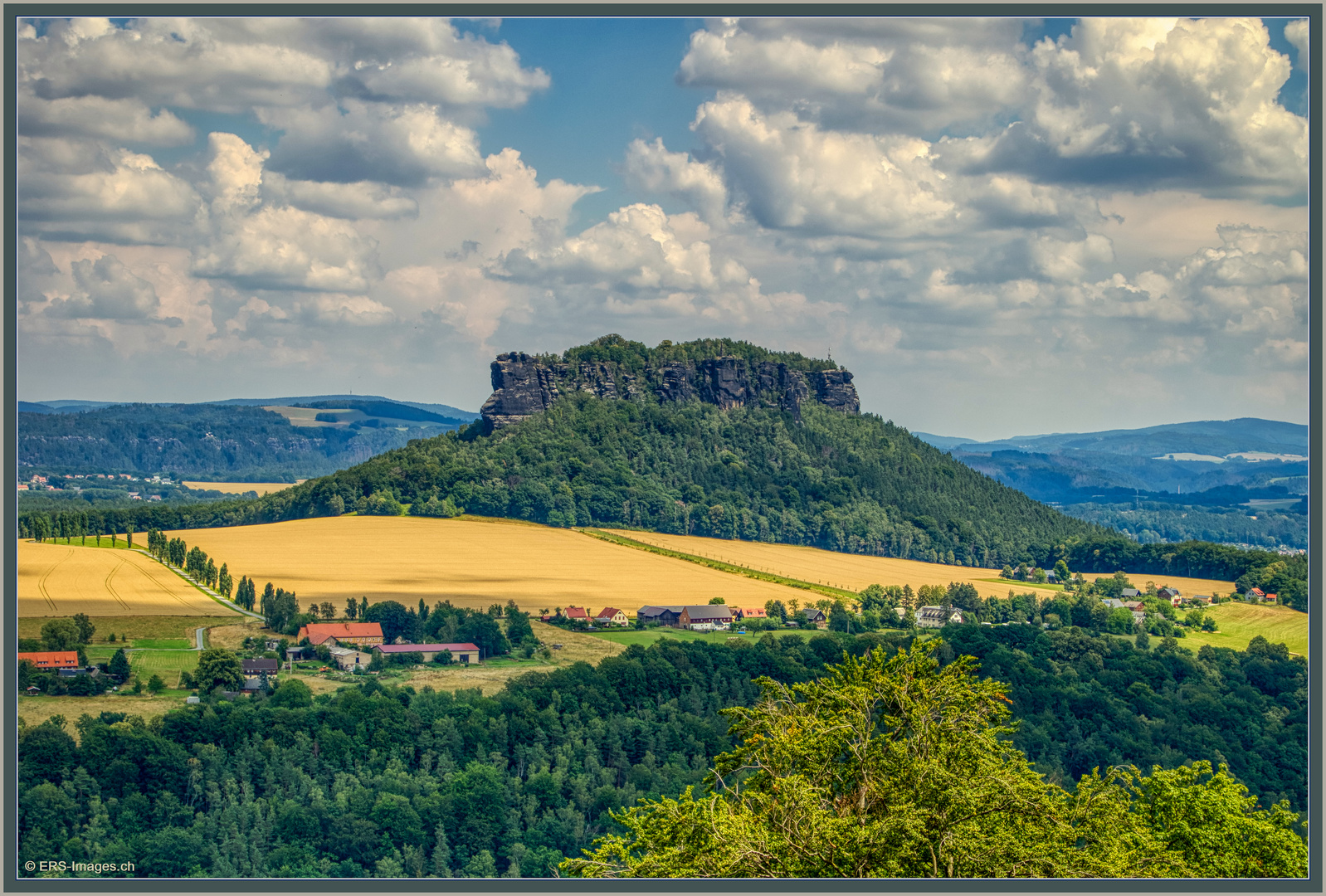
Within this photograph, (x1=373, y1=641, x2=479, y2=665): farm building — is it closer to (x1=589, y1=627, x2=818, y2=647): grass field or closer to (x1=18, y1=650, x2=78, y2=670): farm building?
(x1=589, y1=627, x2=818, y2=647): grass field

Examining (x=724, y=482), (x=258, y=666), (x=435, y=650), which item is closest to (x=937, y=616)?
(x=435, y=650)

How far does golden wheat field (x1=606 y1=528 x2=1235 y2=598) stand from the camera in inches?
4569

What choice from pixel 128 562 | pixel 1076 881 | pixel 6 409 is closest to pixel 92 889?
pixel 6 409

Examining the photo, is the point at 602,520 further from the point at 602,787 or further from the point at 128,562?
the point at 602,787

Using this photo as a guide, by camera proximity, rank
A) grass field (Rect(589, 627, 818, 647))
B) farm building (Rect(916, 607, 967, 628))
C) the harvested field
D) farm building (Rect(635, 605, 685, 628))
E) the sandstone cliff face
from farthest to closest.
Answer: the sandstone cliff face
farm building (Rect(916, 607, 967, 628))
farm building (Rect(635, 605, 685, 628))
grass field (Rect(589, 627, 818, 647))
the harvested field

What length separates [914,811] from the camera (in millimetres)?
20219

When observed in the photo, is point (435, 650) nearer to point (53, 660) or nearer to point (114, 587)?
point (53, 660)

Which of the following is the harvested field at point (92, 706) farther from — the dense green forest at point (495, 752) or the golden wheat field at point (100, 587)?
the golden wheat field at point (100, 587)

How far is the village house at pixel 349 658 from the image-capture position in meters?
76.8

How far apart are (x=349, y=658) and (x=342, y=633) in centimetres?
485

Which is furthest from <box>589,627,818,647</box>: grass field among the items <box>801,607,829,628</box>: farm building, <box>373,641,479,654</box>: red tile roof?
<box>373,641,479,654</box>: red tile roof

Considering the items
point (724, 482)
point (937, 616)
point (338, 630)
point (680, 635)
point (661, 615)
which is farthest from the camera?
point (724, 482)

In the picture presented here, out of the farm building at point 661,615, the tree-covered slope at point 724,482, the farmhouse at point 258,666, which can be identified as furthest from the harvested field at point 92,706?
the tree-covered slope at point 724,482

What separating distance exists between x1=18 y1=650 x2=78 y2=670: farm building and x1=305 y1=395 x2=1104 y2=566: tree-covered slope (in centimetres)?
6431
